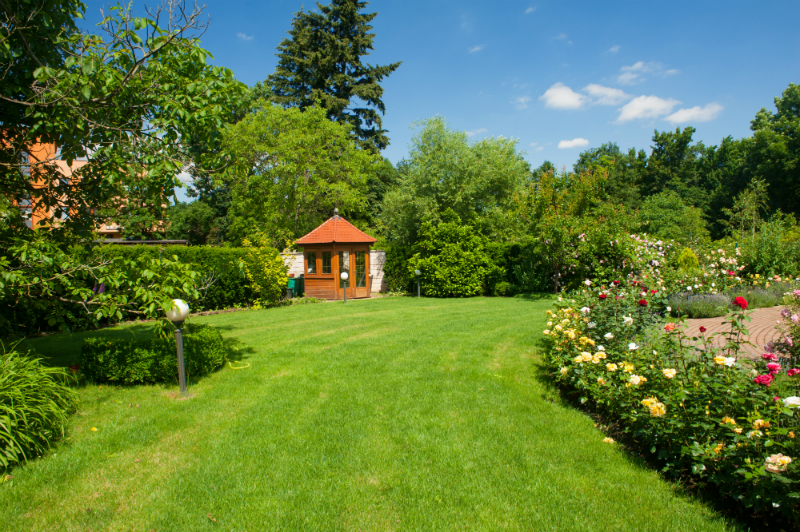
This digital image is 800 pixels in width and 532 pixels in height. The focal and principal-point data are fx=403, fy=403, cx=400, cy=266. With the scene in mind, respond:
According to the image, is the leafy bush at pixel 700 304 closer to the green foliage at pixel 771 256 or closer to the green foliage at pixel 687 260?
the green foliage at pixel 687 260

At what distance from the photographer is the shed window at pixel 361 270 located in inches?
616

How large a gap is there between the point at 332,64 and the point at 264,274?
16808 mm

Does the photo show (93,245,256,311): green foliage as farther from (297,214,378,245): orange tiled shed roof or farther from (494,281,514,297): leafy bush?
(494,281,514,297): leafy bush

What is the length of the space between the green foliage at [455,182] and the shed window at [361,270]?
3623 mm

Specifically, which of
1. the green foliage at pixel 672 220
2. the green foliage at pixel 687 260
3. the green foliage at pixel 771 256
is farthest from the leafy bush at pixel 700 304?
the green foliage at pixel 672 220

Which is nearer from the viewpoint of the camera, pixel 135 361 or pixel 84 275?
pixel 84 275

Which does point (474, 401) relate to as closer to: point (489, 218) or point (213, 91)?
point (213, 91)

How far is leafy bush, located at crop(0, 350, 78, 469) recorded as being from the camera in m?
3.12

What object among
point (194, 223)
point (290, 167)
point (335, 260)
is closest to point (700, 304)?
point (335, 260)

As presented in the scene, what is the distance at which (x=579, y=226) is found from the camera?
12.6 m

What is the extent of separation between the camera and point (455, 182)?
18.2 m

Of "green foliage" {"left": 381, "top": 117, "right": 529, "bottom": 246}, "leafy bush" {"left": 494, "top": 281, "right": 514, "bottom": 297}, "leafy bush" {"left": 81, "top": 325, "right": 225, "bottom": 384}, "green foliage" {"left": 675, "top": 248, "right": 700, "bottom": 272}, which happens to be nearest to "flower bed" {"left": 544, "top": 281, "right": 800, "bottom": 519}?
"leafy bush" {"left": 81, "top": 325, "right": 225, "bottom": 384}

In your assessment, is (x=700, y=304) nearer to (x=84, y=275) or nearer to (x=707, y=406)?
(x=707, y=406)

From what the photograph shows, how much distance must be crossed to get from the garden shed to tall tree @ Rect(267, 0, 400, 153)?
11.9 metres
